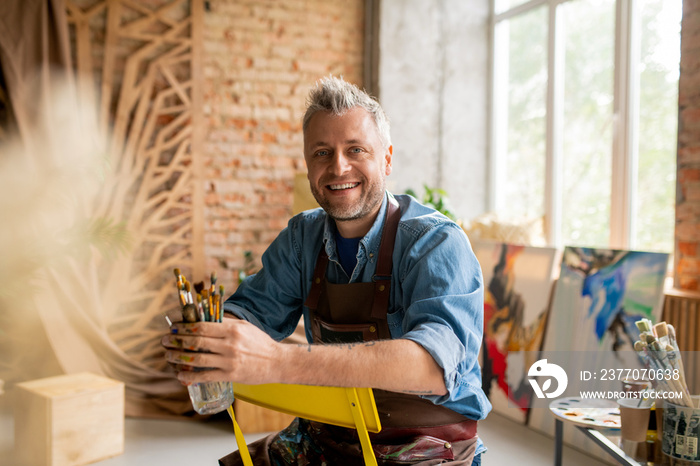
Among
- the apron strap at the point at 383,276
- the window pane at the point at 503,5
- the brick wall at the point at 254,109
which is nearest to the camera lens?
the apron strap at the point at 383,276

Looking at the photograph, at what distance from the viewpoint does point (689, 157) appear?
10.3 feet

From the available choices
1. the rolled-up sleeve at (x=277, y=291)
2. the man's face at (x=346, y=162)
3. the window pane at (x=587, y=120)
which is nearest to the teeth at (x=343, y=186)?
the man's face at (x=346, y=162)

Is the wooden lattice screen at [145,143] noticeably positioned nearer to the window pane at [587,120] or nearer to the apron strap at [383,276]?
the window pane at [587,120]

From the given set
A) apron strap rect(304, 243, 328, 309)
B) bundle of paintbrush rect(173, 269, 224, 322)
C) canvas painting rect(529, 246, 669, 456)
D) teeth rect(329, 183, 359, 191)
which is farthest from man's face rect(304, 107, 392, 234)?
canvas painting rect(529, 246, 669, 456)

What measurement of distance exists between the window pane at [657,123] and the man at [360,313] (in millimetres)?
2626

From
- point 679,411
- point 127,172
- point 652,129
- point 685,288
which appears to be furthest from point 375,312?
point 127,172

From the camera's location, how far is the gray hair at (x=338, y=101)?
154cm

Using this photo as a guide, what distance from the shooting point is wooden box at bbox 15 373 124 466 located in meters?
3.00

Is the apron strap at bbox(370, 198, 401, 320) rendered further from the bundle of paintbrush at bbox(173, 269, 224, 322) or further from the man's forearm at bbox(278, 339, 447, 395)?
the bundle of paintbrush at bbox(173, 269, 224, 322)

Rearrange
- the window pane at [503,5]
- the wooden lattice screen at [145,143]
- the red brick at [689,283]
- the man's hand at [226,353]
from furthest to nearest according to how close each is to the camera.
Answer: the window pane at [503,5] < the wooden lattice screen at [145,143] < the red brick at [689,283] < the man's hand at [226,353]

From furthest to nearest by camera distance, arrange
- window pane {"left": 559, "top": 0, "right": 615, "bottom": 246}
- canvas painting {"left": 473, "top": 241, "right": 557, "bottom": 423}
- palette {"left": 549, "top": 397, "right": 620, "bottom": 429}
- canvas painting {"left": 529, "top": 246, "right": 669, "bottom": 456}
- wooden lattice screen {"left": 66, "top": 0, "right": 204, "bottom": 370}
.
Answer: wooden lattice screen {"left": 66, "top": 0, "right": 204, "bottom": 370}
window pane {"left": 559, "top": 0, "right": 615, "bottom": 246}
canvas painting {"left": 473, "top": 241, "right": 557, "bottom": 423}
canvas painting {"left": 529, "top": 246, "right": 669, "bottom": 456}
palette {"left": 549, "top": 397, "right": 620, "bottom": 429}

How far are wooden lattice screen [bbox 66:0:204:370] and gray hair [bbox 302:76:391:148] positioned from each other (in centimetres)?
286

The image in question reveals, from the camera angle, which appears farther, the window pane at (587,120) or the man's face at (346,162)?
the window pane at (587,120)

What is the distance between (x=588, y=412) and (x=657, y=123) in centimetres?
216
